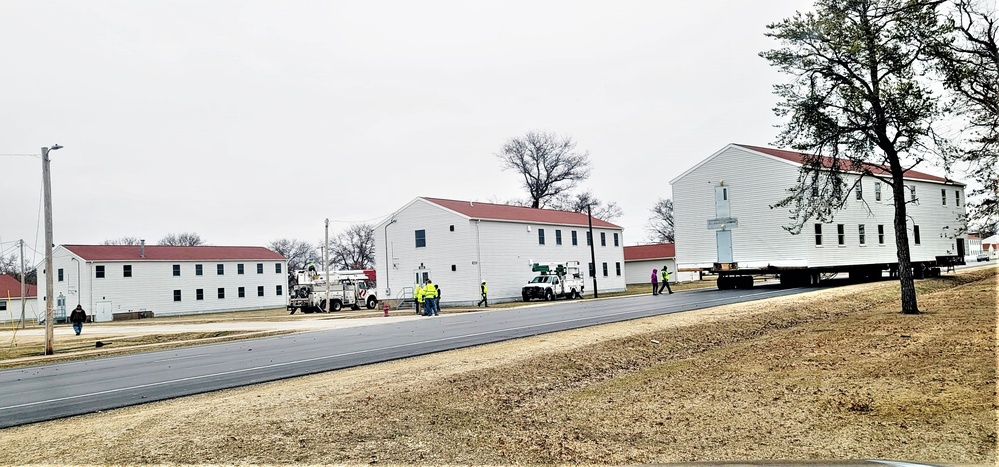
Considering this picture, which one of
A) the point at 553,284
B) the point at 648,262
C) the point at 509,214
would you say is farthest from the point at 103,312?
the point at 648,262

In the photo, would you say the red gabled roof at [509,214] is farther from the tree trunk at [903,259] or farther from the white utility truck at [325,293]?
the tree trunk at [903,259]

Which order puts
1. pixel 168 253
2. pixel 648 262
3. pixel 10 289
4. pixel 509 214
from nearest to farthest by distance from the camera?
pixel 509 214 < pixel 168 253 < pixel 648 262 < pixel 10 289

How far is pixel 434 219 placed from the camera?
51.3 m

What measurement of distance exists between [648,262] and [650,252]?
1.63 meters

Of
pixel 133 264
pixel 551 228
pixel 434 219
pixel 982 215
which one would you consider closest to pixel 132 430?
pixel 982 215

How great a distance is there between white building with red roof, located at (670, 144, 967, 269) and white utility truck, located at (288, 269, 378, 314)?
2147 cm

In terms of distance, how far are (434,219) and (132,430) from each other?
4242cm

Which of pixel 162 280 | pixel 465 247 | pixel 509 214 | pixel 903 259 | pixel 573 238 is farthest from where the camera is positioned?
pixel 162 280

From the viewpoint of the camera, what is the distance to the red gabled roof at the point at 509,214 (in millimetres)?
51344

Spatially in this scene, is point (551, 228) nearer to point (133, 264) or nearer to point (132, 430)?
point (133, 264)

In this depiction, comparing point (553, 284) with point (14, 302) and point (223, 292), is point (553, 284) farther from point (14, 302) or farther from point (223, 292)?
point (14, 302)

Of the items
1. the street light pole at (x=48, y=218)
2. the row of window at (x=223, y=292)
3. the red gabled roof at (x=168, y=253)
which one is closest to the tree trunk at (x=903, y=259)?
the street light pole at (x=48, y=218)

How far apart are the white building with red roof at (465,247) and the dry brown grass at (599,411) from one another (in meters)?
34.2

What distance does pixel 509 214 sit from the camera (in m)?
54.3
